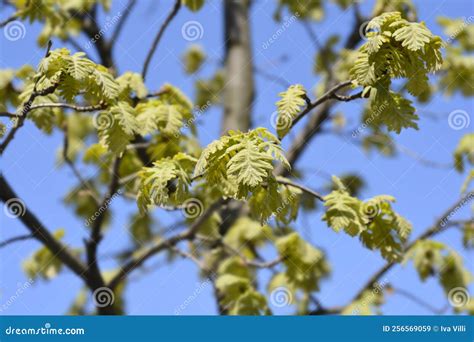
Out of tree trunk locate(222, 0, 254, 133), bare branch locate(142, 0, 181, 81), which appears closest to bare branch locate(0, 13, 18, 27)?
bare branch locate(142, 0, 181, 81)

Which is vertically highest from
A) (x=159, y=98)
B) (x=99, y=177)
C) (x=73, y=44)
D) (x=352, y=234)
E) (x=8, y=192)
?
(x=73, y=44)

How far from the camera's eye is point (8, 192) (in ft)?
11.9

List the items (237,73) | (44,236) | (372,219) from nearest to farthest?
(372,219), (44,236), (237,73)

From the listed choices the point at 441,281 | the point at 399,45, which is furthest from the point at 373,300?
the point at 399,45

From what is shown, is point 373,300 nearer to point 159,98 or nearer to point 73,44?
point 159,98

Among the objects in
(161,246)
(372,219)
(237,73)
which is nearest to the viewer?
(372,219)

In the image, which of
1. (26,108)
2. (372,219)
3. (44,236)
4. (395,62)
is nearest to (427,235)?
(372,219)

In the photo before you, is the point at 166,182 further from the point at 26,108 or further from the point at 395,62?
the point at 395,62

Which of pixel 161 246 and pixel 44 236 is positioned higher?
pixel 161 246

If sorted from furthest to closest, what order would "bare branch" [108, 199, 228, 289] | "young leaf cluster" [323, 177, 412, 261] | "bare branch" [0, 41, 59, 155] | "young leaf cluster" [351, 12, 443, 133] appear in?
"bare branch" [108, 199, 228, 289]
"young leaf cluster" [323, 177, 412, 261]
"bare branch" [0, 41, 59, 155]
"young leaf cluster" [351, 12, 443, 133]

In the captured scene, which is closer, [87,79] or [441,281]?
[87,79]

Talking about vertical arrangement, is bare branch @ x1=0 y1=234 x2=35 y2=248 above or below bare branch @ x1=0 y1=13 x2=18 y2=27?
below

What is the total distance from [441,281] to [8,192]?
322cm

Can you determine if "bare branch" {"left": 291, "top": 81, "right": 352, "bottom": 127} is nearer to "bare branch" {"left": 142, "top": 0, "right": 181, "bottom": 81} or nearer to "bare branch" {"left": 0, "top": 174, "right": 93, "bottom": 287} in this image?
"bare branch" {"left": 142, "top": 0, "right": 181, "bottom": 81}
